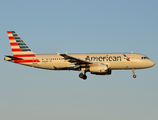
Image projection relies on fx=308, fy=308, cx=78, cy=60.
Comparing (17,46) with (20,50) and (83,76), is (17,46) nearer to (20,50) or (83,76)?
(20,50)

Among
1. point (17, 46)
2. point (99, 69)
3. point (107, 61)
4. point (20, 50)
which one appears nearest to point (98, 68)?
point (99, 69)

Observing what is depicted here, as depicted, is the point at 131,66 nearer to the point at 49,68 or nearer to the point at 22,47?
the point at 49,68

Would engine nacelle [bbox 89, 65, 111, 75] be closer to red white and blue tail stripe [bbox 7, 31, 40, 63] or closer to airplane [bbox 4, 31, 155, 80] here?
airplane [bbox 4, 31, 155, 80]

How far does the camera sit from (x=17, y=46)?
61781mm

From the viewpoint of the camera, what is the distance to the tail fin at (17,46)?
200 feet

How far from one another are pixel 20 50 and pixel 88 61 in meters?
14.2

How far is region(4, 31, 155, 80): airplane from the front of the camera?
55.8m

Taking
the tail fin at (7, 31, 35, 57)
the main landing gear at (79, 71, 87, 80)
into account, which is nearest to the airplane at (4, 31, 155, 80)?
the main landing gear at (79, 71, 87, 80)

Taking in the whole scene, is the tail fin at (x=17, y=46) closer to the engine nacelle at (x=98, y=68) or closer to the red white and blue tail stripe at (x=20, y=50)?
the red white and blue tail stripe at (x=20, y=50)

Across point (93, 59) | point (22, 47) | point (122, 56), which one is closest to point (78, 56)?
point (93, 59)

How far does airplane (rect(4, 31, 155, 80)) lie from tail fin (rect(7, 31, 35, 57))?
54 centimetres

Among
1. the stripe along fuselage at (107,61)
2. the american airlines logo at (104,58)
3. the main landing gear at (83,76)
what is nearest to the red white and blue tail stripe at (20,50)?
the stripe along fuselage at (107,61)

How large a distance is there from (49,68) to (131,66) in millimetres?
15466

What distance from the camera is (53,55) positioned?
59.0m
